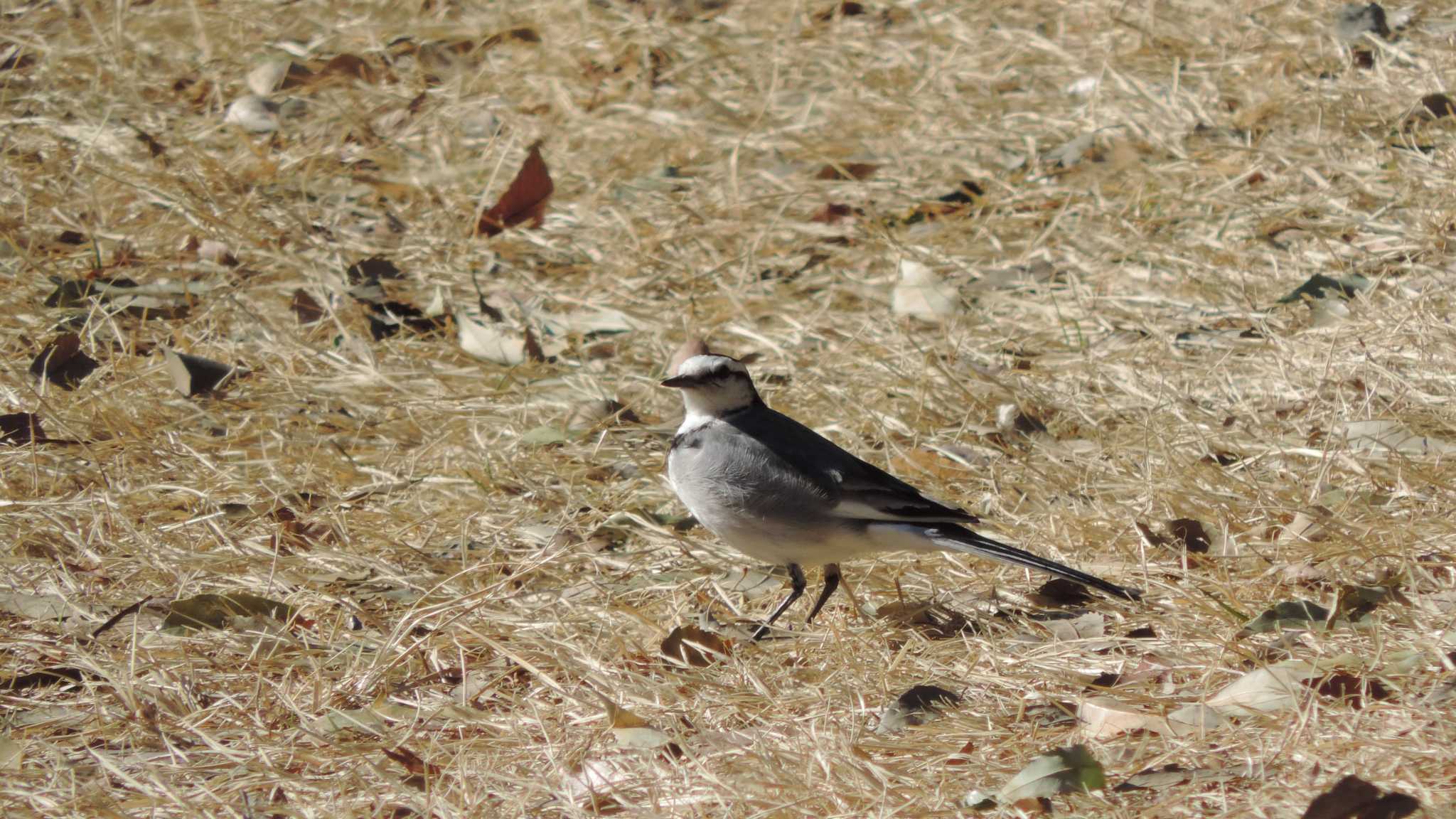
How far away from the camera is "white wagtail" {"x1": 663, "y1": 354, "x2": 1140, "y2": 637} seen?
3.50 m

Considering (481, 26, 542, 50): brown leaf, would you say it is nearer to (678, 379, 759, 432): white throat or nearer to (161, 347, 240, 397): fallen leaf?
(161, 347, 240, 397): fallen leaf

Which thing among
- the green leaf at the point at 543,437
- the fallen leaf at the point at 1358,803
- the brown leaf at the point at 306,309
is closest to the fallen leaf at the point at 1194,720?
the fallen leaf at the point at 1358,803

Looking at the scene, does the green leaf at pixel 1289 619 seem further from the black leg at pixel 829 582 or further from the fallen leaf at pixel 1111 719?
the black leg at pixel 829 582

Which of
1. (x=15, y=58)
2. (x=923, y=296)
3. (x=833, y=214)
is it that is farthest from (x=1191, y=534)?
(x=15, y=58)

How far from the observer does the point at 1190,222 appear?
5.58 m

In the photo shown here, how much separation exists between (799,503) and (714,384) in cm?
51

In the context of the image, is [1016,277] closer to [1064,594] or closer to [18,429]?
[1064,594]

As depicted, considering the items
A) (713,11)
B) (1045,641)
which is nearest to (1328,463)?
(1045,641)

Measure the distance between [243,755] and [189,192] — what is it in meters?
3.39

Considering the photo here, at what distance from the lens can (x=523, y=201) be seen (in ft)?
19.9

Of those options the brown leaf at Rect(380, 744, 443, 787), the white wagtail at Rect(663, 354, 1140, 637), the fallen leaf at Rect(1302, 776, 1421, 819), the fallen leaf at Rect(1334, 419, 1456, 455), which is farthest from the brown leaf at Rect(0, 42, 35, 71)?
the fallen leaf at Rect(1302, 776, 1421, 819)

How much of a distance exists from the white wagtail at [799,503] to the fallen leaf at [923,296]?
1.47 m

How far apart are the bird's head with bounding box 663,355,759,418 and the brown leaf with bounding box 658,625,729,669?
721mm

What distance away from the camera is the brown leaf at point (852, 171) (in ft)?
20.4
